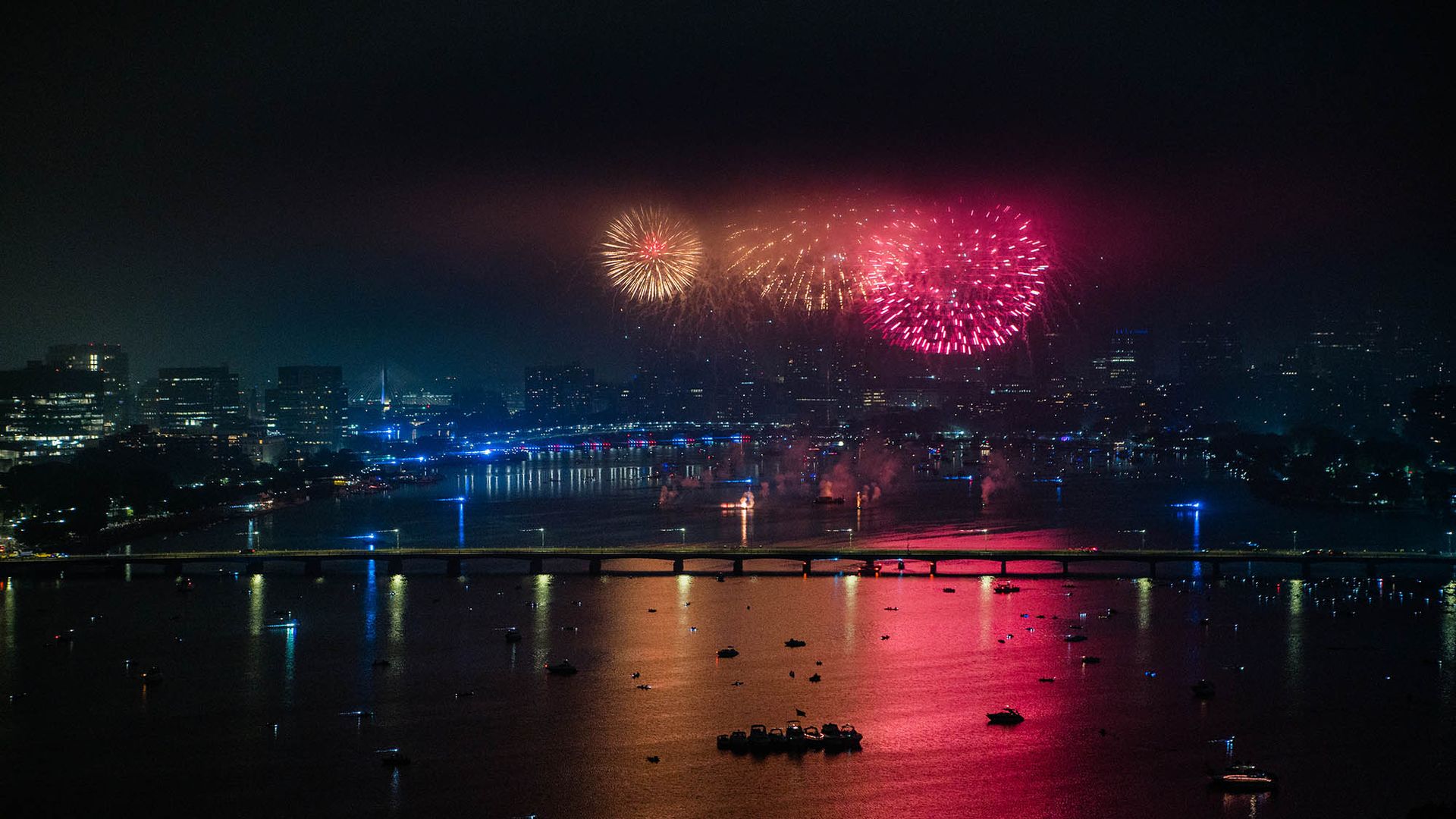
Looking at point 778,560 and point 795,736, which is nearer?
point 795,736

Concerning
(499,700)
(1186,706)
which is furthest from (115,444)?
(1186,706)

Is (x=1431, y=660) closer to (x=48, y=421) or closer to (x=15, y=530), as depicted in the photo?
(x=15, y=530)

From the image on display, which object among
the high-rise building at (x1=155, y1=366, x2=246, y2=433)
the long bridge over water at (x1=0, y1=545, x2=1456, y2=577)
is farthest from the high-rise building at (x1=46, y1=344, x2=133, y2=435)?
the long bridge over water at (x1=0, y1=545, x2=1456, y2=577)

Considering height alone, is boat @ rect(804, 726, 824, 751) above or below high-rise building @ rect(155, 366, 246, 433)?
below

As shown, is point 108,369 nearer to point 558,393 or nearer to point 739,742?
point 558,393

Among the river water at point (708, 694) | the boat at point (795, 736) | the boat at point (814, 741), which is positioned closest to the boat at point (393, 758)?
the river water at point (708, 694)

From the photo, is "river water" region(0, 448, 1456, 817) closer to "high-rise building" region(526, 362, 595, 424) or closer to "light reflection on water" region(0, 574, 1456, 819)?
"light reflection on water" region(0, 574, 1456, 819)

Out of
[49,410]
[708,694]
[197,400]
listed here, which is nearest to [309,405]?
[197,400]
